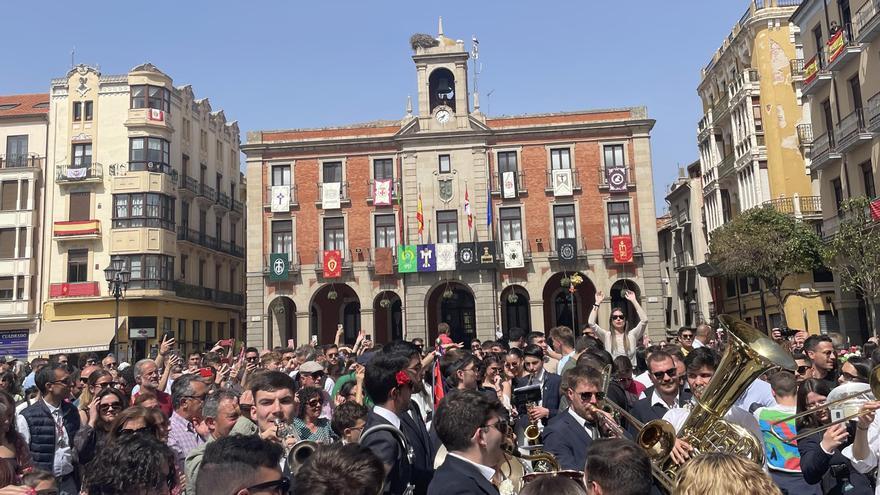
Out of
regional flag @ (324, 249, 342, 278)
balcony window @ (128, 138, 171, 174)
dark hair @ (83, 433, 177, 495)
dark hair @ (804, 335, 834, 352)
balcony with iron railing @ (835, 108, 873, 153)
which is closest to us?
dark hair @ (83, 433, 177, 495)

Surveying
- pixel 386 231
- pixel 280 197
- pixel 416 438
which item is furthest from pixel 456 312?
pixel 416 438

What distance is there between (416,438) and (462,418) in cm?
81

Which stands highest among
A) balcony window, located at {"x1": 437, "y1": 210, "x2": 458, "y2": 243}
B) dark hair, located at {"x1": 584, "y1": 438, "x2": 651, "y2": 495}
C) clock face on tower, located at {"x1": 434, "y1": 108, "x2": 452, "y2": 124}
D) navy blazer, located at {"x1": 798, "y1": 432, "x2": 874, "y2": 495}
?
clock face on tower, located at {"x1": 434, "y1": 108, "x2": 452, "y2": 124}

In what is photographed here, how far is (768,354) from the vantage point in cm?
457

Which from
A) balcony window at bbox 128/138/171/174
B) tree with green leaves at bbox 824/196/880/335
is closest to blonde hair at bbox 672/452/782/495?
Answer: tree with green leaves at bbox 824/196/880/335

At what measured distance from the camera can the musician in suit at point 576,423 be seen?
5180 mm

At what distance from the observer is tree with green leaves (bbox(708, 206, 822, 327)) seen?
101ft

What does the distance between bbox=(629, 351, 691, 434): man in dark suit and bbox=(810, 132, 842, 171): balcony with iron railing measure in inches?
1052

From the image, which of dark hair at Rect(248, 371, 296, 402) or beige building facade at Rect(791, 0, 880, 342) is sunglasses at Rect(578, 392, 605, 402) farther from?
beige building facade at Rect(791, 0, 880, 342)

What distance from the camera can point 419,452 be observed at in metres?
4.66

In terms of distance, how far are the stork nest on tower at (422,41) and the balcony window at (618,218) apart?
43.2ft

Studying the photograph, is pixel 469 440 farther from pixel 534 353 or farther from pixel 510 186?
pixel 510 186

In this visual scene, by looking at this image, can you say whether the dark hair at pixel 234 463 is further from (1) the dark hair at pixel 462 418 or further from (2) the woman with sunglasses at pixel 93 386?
(2) the woman with sunglasses at pixel 93 386

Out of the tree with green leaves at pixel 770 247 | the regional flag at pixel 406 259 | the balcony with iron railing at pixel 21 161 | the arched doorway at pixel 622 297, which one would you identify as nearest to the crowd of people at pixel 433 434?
the tree with green leaves at pixel 770 247
